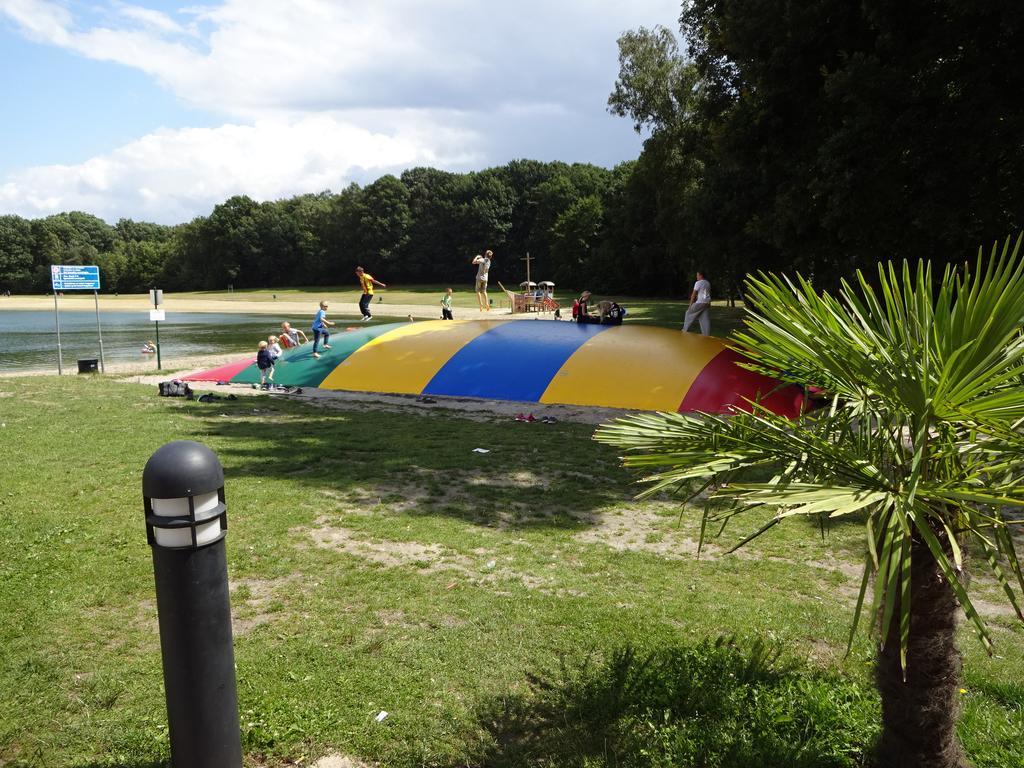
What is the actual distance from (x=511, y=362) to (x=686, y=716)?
486 inches

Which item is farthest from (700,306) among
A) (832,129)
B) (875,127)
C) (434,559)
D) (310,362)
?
(434,559)

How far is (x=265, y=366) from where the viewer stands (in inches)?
674

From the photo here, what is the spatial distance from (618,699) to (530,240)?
283 ft

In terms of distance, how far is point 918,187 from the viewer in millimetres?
14109

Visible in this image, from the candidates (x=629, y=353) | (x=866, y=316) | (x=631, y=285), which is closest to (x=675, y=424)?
(x=866, y=316)

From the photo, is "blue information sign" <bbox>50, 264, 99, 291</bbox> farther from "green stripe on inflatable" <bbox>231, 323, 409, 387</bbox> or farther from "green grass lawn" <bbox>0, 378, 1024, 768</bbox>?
"green grass lawn" <bbox>0, 378, 1024, 768</bbox>

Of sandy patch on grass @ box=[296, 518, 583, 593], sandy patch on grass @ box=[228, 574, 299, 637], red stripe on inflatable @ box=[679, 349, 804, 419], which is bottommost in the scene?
sandy patch on grass @ box=[296, 518, 583, 593]

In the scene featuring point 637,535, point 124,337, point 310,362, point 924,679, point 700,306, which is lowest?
point 637,535

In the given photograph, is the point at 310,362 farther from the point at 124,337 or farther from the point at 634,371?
the point at 124,337

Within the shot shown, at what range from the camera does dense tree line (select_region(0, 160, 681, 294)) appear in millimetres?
85938

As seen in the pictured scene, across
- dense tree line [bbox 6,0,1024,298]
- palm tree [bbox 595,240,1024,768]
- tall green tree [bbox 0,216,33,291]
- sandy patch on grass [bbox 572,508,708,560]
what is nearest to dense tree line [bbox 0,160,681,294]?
tall green tree [bbox 0,216,33,291]

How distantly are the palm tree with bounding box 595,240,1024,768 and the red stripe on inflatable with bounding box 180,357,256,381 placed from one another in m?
16.2

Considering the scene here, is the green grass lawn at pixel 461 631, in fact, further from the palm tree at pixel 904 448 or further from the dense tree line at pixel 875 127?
the dense tree line at pixel 875 127

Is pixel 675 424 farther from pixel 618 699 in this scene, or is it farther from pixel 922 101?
pixel 922 101
